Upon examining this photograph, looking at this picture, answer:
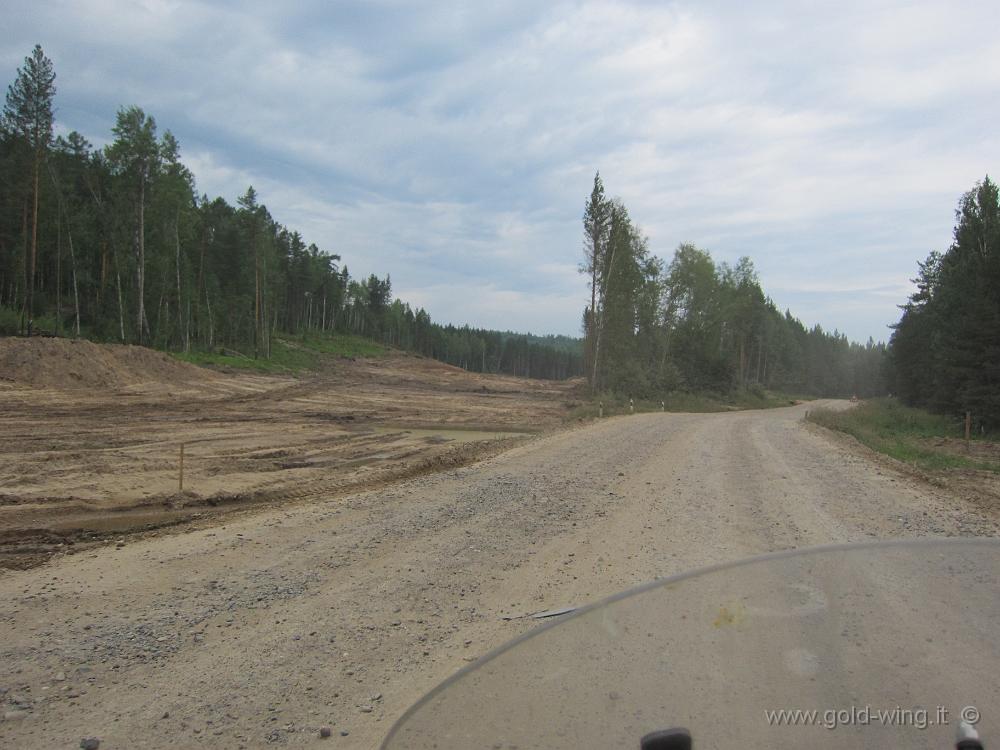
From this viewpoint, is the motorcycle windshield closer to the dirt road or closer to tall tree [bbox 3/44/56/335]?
the dirt road

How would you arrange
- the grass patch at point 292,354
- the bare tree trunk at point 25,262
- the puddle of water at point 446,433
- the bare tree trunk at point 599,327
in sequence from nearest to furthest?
the puddle of water at point 446,433
the bare tree trunk at point 25,262
the bare tree trunk at point 599,327
the grass patch at point 292,354

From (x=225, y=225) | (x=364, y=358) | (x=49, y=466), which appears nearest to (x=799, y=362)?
(x=364, y=358)

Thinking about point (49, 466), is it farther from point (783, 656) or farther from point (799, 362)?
point (799, 362)

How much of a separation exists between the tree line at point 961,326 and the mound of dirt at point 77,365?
39339 millimetres

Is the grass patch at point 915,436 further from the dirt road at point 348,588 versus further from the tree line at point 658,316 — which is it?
the tree line at point 658,316

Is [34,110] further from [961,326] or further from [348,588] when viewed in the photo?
[961,326]

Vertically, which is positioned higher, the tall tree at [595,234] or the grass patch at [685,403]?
the tall tree at [595,234]

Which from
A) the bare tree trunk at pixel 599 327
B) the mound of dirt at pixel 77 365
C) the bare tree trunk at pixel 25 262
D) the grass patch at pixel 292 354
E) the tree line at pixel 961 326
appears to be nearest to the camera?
the mound of dirt at pixel 77 365

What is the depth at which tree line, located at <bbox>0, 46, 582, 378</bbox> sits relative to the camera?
3475 centimetres

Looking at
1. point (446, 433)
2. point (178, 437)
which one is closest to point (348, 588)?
point (178, 437)

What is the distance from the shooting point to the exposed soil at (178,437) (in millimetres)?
9070

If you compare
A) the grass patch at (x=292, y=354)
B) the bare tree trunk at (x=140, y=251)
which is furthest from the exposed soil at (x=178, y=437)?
the grass patch at (x=292, y=354)

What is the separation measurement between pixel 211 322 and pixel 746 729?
6034 cm

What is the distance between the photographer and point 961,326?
30516 mm
